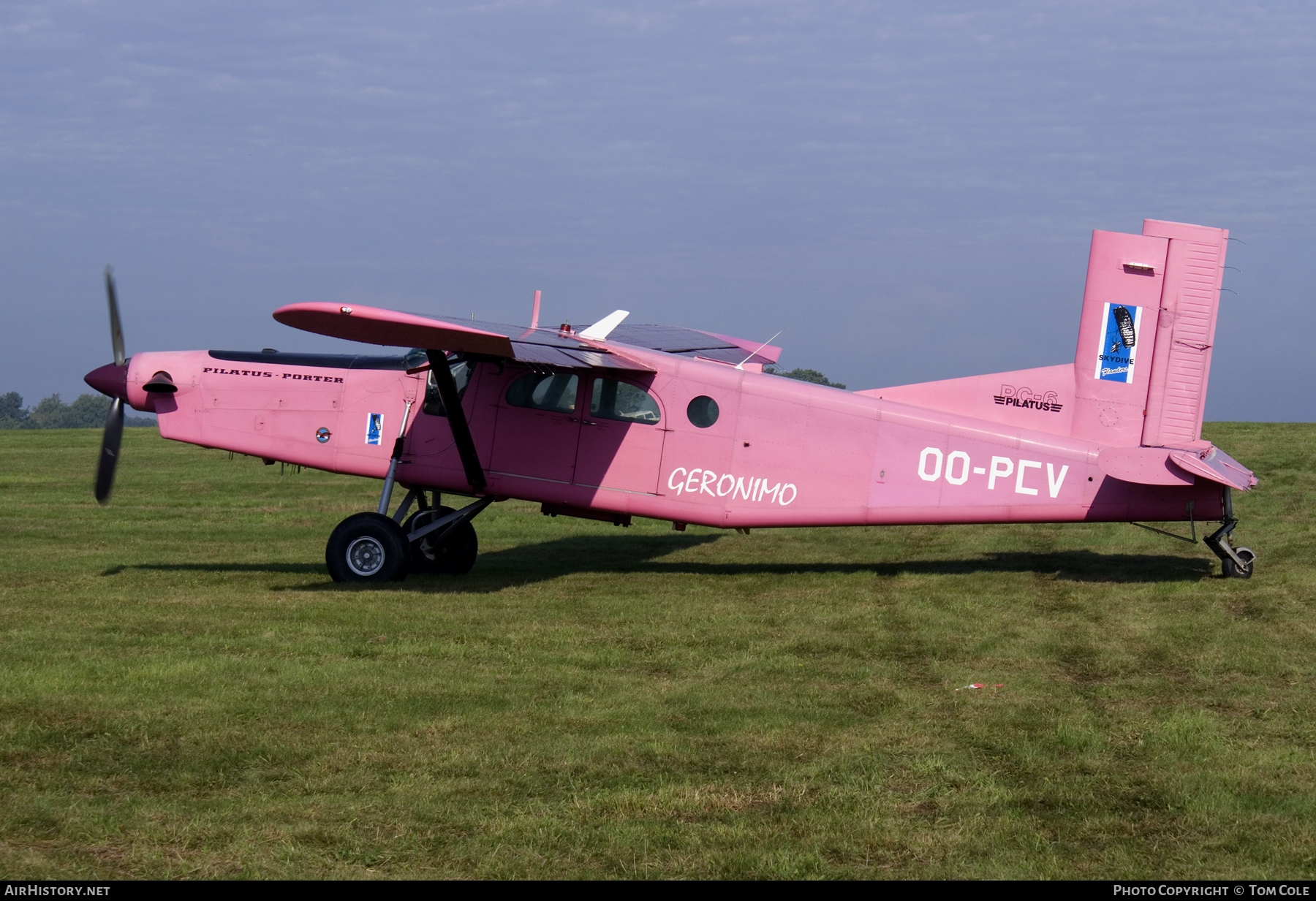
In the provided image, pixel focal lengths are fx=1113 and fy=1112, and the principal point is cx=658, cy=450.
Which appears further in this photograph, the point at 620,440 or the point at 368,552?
the point at 620,440

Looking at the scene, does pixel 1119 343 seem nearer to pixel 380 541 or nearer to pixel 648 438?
pixel 648 438

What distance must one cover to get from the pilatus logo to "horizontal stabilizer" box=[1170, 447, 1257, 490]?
1.34m

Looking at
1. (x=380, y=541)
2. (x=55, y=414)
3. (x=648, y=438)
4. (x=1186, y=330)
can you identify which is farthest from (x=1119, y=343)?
(x=55, y=414)

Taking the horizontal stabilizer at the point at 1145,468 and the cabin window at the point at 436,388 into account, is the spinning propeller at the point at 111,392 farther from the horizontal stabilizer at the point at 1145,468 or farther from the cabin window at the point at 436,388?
the horizontal stabilizer at the point at 1145,468

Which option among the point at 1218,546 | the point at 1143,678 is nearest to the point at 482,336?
the point at 1143,678

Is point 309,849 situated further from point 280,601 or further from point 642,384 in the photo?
point 642,384

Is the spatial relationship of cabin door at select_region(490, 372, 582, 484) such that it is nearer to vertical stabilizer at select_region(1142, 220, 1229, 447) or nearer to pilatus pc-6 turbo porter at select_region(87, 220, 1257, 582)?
pilatus pc-6 turbo porter at select_region(87, 220, 1257, 582)

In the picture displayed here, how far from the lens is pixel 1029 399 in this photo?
12.4 meters

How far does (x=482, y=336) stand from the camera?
34.9 feet

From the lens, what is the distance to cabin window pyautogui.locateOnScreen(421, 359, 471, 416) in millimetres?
12820

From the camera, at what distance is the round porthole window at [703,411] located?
41.6ft

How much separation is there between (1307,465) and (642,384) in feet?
50.9

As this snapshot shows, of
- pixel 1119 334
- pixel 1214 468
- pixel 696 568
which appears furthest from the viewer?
pixel 696 568

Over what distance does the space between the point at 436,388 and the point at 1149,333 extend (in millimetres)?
7915
